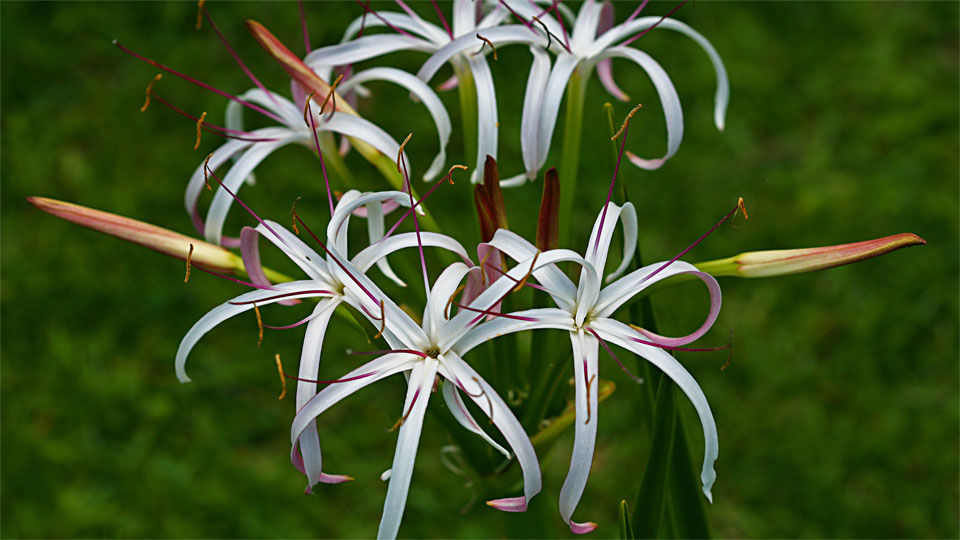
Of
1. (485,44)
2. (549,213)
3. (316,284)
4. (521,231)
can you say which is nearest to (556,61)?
(485,44)

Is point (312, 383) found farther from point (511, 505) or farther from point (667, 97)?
point (667, 97)

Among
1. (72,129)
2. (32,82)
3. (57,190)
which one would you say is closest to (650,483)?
(57,190)

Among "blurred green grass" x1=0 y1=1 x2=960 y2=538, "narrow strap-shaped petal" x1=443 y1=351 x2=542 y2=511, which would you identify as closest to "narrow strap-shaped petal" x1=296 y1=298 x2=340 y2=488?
"narrow strap-shaped petal" x1=443 y1=351 x2=542 y2=511

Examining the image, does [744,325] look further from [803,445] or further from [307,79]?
[307,79]

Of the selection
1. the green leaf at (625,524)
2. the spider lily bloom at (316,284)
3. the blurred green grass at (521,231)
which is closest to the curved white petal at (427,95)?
the spider lily bloom at (316,284)

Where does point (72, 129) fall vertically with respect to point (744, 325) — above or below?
above

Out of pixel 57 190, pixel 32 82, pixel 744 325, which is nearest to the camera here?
pixel 744 325

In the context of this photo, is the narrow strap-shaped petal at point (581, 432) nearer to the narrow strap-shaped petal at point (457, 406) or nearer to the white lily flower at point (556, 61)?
the narrow strap-shaped petal at point (457, 406)
